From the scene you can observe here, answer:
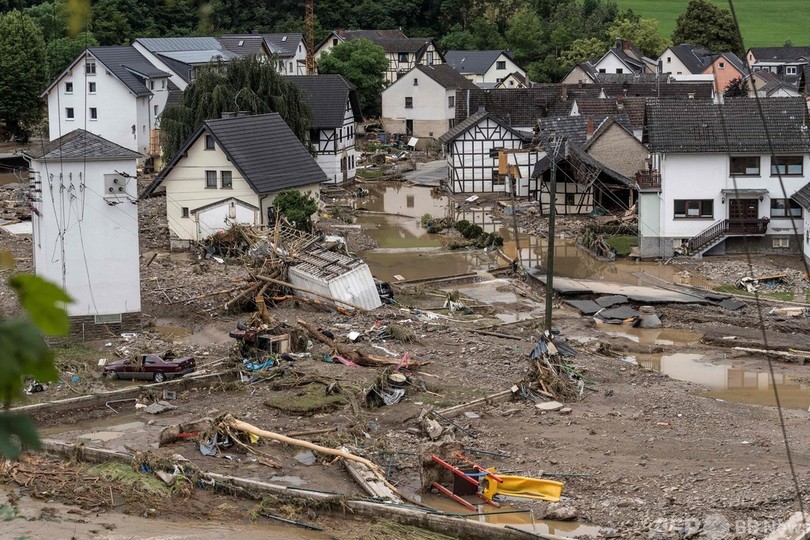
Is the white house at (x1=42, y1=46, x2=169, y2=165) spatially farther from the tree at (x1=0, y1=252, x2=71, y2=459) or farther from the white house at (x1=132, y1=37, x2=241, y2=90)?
the tree at (x1=0, y1=252, x2=71, y2=459)

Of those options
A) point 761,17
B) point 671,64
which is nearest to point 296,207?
point 671,64

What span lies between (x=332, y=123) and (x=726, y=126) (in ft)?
58.5

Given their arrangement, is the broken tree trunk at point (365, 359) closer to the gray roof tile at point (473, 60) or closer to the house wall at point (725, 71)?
the house wall at point (725, 71)

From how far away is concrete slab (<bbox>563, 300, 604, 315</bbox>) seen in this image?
1053 inches

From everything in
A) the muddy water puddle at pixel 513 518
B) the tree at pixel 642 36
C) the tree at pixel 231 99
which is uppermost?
the tree at pixel 642 36

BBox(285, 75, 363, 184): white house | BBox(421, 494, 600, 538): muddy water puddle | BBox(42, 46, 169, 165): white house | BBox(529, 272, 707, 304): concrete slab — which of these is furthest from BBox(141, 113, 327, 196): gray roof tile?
BBox(421, 494, 600, 538): muddy water puddle

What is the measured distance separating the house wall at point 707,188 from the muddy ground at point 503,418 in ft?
16.9

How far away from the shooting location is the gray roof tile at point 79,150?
22953 mm

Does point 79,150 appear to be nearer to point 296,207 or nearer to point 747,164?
point 296,207

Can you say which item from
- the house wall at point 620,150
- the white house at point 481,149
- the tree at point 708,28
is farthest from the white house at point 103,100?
the tree at point 708,28

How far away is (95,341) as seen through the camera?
77.0 feet

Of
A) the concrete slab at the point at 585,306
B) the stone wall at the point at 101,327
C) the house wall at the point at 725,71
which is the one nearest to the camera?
the stone wall at the point at 101,327

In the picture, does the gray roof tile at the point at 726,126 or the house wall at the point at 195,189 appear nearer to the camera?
the gray roof tile at the point at 726,126

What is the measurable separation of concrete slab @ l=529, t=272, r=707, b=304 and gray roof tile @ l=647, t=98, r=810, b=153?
17.5ft
